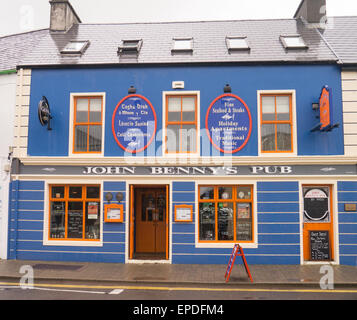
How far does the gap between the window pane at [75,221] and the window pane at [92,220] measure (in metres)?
0.22

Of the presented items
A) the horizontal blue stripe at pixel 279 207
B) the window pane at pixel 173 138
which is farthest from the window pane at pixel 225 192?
the window pane at pixel 173 138

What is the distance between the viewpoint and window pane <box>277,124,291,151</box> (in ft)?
36.2

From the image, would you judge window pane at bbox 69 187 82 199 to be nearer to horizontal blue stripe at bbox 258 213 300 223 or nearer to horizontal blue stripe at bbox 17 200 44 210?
horizontal blue stripe at bbox 17 200 44 210

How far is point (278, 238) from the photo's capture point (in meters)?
10.6

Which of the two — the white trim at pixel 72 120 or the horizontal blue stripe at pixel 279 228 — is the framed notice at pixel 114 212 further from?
the horizontal blue stripe at pixel 279 228

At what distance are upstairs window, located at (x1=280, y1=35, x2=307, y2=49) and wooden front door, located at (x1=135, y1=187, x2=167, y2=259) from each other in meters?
7.01

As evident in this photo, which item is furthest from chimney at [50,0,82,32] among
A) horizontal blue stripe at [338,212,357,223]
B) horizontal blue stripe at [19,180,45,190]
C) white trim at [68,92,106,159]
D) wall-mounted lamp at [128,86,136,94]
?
horizontal blue stripe at [338,212,357,223]

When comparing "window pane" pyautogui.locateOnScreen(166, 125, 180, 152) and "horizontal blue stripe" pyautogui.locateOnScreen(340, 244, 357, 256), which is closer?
"horizontal blue stripe" pyautogui.locateOnScreen(340, 244, 357, 256)

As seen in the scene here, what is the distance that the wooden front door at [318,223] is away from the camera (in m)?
10.5

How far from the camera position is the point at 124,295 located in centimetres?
761

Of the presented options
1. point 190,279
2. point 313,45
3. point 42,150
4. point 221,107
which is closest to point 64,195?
point 42,150

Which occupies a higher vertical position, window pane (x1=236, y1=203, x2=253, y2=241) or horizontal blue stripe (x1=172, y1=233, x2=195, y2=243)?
window pane (x1=236, y1=203, x2=253, y2=241)

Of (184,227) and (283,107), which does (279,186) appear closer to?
(283,107)
